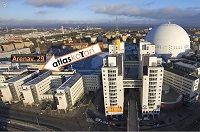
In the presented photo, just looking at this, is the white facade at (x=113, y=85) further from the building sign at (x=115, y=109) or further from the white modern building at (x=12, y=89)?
the white modern building at (x=12, y=89)

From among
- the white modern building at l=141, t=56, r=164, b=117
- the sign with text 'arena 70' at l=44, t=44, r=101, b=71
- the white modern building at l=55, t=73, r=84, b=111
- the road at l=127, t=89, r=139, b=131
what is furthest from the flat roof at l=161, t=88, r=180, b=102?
the sign with text 'arena 70' at l=44, t=44, r=101, b=71

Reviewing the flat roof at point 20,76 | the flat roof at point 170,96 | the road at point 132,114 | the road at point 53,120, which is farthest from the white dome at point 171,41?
the flat roof at point 20,76

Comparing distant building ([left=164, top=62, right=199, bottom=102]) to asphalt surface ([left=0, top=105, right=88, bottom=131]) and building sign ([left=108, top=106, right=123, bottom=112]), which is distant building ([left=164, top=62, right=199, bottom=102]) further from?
asphalt surface ([left=0, top=105, right=88, bottom=131])

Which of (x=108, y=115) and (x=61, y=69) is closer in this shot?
(x=108, y=115)

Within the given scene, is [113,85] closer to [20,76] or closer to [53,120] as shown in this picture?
[53,120]

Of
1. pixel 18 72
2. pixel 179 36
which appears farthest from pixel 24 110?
pixel 179 36

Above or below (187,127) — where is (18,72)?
above

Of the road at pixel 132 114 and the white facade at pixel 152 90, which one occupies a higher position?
the white facade at pixel 152 90

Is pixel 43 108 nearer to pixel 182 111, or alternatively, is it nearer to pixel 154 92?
pixel 154 92

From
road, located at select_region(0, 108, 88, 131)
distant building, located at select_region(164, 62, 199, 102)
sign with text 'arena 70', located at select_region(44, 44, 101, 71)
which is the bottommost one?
road, located at select_region(0, 108, 88, 131)
